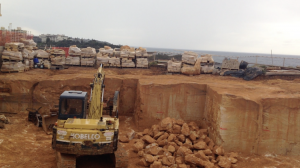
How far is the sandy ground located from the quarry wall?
0.62 meters

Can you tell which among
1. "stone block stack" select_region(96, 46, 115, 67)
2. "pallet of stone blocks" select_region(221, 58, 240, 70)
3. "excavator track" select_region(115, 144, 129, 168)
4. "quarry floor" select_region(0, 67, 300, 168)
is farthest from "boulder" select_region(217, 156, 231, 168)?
"stone block stack" select_region(96, 46, 115, 67)

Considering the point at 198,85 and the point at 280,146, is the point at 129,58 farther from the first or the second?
the point at 280,146

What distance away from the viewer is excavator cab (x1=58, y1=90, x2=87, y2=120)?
8531 millimetres

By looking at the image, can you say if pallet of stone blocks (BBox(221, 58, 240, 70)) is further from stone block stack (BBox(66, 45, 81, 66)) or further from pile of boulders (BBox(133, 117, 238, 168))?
stone block stack (BBox(66, 45, 81, 66))

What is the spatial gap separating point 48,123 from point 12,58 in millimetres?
5616

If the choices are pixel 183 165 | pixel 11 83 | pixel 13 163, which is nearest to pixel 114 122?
pixel 183 165

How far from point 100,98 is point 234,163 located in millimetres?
5414

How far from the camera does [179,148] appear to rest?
32.8ft

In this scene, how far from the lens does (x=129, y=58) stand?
19.5 m

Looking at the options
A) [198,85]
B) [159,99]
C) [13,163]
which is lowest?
[13,163]

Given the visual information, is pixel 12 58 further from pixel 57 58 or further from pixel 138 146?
pixel 138 146

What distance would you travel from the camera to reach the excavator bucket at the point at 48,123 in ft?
40.1

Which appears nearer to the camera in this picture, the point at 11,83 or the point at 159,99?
the point at 159,99

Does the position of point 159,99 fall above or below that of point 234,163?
above
